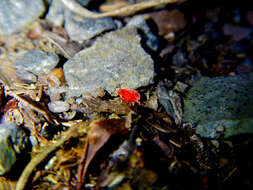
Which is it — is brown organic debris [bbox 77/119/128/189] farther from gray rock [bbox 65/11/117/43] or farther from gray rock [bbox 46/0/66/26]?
gray rock [bbox 46/0/66/26]

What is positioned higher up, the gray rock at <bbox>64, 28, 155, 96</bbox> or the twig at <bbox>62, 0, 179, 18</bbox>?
the twig at <bbox>62, 0, 179, 18</bbox>

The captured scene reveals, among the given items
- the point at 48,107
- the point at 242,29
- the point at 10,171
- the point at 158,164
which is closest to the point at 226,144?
the point at 158,164

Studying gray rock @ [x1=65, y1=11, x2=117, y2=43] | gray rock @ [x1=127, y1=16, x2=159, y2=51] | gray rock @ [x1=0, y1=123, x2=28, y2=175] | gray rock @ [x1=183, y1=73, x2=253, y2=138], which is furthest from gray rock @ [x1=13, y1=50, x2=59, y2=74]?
gray rock @ [x1=183, y1=73, x2=253, y2=138]

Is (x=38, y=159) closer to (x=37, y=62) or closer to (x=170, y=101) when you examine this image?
(x=37, y=62)

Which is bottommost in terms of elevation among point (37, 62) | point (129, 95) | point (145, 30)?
point (129, 95)

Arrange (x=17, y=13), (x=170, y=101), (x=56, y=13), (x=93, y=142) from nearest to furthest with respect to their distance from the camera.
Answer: (x=93, y=142)
(x=170, y=101)
(x=17, y=13)
(x=56, y=13)

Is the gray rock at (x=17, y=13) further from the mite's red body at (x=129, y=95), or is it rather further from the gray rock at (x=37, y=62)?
the mite's red body at (x=129, y=95)

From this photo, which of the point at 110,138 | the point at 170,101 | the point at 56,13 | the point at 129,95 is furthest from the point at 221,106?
the point at 56,13
